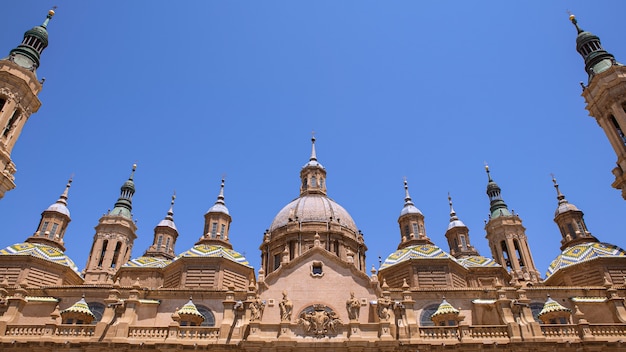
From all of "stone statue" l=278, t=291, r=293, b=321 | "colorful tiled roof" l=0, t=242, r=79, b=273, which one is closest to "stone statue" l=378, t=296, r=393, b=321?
"stone statue" l=278, t=291, r=293, b=321

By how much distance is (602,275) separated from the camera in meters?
40.6

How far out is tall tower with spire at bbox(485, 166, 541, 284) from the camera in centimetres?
5438

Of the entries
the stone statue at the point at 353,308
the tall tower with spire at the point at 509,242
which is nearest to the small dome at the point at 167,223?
the stone statue at the point at 353,308

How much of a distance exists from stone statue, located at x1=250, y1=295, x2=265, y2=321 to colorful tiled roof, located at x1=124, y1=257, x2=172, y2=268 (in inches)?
693

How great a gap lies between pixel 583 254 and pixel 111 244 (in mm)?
49396

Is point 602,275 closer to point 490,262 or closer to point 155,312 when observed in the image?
point 490,262

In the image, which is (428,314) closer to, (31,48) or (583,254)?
(583,254)

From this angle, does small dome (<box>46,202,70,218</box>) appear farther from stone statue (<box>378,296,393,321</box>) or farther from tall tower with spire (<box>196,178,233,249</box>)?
stone statue (<box>378,296,393,321</box>)

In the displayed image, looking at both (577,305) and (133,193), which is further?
(133,193)

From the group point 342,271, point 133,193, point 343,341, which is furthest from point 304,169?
point 343,341

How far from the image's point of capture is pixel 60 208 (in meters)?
51.8

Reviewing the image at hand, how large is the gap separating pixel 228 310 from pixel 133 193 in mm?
34260

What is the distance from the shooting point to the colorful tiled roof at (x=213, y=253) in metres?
41.9

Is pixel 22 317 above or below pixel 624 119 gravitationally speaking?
below
